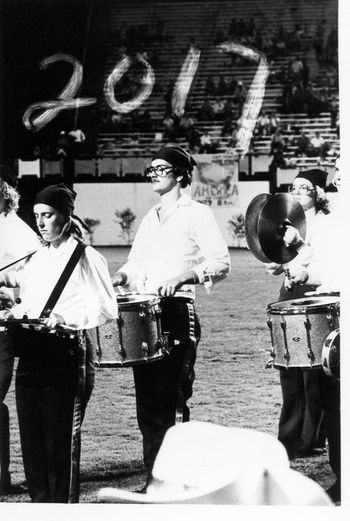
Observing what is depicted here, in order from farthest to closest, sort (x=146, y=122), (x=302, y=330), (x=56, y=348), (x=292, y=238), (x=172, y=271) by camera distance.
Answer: (x=146, y=122) < (x=172, y=271) < (x=292, y=238) < (x=56, y=348) < (x=302, y=330)

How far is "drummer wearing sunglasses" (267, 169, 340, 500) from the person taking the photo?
164 inches

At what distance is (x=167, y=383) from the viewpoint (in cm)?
421

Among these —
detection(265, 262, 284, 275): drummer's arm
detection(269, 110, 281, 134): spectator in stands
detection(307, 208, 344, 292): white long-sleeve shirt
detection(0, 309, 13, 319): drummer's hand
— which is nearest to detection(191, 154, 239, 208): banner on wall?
detection(269, 110, 281, 134): spectator in stands

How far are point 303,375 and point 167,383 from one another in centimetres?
62

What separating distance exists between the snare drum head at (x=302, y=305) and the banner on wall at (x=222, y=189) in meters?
Answer: 0.36

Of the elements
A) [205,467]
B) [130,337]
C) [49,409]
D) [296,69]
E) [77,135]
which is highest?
[296,69]

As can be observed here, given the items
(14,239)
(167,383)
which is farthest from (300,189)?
(14,239)

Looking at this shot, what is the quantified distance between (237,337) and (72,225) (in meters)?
0.93

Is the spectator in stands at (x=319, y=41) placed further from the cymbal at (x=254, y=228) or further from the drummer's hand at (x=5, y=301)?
the drummer's hand at (x=5, y=301)

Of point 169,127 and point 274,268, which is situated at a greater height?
point 169,127

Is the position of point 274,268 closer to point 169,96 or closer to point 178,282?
point 178,282

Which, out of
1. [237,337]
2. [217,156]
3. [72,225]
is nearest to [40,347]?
[72,225]

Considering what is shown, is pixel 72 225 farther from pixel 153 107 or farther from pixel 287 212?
pixel 287 212

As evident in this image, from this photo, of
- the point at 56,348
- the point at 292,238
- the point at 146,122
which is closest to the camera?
the point at 56,348
